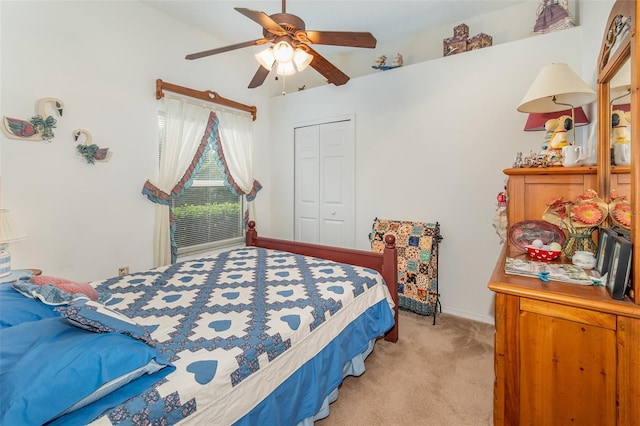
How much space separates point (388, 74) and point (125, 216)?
308 centimetres

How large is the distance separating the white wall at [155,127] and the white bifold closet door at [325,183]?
0.53 ft

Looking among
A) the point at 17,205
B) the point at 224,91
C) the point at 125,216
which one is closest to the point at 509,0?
the point at 224,91

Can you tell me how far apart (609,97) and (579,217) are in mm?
598

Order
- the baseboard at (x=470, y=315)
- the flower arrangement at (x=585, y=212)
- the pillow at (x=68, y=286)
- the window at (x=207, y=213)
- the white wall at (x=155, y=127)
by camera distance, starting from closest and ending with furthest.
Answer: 1. the flower arrangement at (x=585, y=212)
2. the pillow at (x=68, y=286)
3. the white wall at (x=155, y=127)
4. the baseboard at (x=470, y=315)
5. the window at (x=207, y=213)

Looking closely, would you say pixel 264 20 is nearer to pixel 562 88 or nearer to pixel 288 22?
pixel 288 22

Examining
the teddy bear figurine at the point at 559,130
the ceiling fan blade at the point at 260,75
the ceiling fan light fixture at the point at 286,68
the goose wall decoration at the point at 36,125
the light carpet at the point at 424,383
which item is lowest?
the light carpet at the point at 424,383

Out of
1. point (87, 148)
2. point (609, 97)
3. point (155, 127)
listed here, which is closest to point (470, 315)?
point (609, 97)

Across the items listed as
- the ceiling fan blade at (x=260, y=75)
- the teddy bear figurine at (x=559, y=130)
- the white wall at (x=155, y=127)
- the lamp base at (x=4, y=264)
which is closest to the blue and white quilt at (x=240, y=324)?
the lamp base at (x=4, y=264)

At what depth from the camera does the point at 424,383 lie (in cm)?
206

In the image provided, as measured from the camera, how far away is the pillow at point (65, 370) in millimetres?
812

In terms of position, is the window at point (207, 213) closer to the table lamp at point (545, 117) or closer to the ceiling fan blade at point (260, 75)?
the ceiling fan blade at point (260, 75)

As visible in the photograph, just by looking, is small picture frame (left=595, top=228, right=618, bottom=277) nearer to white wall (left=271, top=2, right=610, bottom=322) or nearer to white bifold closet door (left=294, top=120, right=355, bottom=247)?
white wall (left=271, top=2, right=610, bottom=322)

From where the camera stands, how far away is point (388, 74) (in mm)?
3404

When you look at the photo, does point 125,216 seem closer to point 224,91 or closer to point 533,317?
point 224,91
